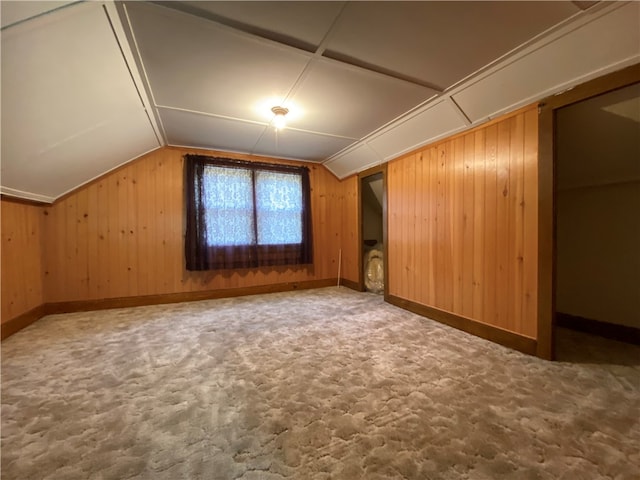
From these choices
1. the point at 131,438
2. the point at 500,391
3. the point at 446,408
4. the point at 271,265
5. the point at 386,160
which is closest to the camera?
the point at 131,438

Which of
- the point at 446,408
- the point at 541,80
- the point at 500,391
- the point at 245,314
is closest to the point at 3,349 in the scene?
the point at 245,314

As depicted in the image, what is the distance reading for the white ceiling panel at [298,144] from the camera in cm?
322

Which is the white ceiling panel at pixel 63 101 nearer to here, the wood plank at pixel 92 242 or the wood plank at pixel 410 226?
the wood plank at pixel 92 242

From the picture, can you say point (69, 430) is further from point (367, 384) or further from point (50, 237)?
point (50, 237)

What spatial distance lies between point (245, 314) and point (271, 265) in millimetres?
1168

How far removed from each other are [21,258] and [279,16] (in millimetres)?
3305

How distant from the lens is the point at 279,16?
4.61 ft

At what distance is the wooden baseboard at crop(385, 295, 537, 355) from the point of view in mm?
2002

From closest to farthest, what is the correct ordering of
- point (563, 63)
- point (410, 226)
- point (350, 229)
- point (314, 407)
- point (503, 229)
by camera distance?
point (314, 407) < point (563, 63) < point (503, 229) < point (410, 226) < point (350, 229)

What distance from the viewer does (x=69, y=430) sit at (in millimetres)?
1229

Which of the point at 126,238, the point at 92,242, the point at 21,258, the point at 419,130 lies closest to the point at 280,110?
the point at 419,130

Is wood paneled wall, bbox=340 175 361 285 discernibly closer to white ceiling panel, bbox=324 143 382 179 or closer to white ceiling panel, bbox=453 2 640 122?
white ceiling panel, bbox=324 143 382 179

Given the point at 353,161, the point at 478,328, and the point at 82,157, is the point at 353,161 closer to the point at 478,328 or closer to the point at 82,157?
the point at 478,328

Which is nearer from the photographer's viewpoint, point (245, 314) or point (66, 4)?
point (66, 4)
